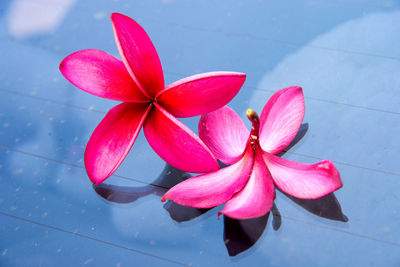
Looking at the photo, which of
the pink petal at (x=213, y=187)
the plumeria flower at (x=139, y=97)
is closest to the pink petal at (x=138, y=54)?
the plumeria flower at (x=139, y=97)

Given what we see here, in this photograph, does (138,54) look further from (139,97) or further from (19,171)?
(19,171)

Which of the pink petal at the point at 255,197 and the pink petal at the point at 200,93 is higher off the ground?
the pink petal at the point at 200,93

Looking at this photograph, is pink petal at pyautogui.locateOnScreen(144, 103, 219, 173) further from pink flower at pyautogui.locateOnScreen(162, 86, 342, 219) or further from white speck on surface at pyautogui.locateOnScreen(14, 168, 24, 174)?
white speck on surface at pyautogui.locateOnScreen(14, 168, 24, 174)

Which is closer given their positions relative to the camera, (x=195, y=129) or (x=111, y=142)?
(x=111, y=142)

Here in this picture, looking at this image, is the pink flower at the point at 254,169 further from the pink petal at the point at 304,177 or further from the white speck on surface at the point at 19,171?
the white speck on surface at the point at 19,171

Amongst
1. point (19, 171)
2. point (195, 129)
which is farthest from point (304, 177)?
point (19, 171)

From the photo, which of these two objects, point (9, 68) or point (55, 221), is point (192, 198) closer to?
point (55, 221)

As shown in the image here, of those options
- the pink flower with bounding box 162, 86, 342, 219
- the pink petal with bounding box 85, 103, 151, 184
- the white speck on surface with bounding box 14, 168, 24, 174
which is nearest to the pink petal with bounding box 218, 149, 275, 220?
the pink flower with bounding box 162, 86, 342, 219
